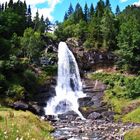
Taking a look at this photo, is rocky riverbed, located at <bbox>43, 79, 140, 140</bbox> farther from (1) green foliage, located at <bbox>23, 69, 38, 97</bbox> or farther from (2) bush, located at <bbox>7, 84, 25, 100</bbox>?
(1) green foliage, located at <bbox>23, 69, 38, 97</bbox>

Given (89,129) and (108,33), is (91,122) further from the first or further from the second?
(108,33)

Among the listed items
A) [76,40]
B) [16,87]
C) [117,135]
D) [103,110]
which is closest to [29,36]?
[76,40]

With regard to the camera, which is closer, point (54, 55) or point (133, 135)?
point (133, 135)

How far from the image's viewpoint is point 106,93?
257 feet

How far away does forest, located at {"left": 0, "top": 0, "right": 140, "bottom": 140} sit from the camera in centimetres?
7182

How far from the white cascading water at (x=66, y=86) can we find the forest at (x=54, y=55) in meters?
2.16

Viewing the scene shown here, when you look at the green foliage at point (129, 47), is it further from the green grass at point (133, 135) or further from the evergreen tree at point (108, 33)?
the green grass at point (133, 135)

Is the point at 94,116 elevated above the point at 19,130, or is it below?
above

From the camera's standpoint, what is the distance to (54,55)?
92.8 metres

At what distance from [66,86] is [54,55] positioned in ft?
38.2

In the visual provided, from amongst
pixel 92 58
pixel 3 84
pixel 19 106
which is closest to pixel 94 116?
pixel 19 106

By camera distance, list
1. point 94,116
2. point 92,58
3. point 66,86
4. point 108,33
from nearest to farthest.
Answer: point 94,116 < point 66,86 < point 92,58 < point 108,33

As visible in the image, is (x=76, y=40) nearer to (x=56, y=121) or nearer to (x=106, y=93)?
(x=106, y=93)

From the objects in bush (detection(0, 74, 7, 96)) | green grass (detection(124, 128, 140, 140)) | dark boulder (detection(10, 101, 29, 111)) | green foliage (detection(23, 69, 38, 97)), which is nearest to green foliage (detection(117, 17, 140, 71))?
green foliage (detection(23, 69, 38, 97))
